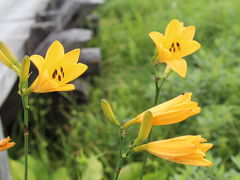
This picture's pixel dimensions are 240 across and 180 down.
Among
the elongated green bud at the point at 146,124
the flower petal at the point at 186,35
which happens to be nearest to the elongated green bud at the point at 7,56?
the elongated green bud at the point at 146,124

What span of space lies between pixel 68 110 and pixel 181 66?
2.07 m

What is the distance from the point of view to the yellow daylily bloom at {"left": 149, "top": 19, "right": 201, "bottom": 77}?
1343 millimetres

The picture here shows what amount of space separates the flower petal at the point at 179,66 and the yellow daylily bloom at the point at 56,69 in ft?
0.98

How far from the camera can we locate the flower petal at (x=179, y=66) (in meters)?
1.28

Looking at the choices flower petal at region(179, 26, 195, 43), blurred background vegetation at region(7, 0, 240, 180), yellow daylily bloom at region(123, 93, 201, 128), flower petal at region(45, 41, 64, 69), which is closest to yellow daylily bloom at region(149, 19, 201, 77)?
flower petal at region(179, 26, 195, 43)

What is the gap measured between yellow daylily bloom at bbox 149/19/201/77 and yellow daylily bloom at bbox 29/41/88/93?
0.31 m

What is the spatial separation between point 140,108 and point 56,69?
2.16 m

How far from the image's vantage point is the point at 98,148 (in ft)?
9.38

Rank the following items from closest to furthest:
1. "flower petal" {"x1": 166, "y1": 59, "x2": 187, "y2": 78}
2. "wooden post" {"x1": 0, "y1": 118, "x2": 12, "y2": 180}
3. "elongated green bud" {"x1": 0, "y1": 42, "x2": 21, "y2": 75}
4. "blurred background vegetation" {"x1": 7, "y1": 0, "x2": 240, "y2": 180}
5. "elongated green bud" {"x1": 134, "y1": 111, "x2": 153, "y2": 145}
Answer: "elongated green bud" {"x1": 134, "y1": 111, "x2": 153, "y2": 145} < "elongated green bud" {"x1": 0, "y1": 42, "x2": 21, "y2": 75} < "flower petal" {"x1": 166, "y1": 59, "x2": 187, "y2": 78} < "wooden post" {"x1": 0, "y1": 118, "x2": 12, "y2": 180} < "blurred background vegetation" {"x1": 7, "y1": 0, "x2": 240, "y2": 180}

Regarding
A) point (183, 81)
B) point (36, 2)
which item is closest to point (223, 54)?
point (183, 81)

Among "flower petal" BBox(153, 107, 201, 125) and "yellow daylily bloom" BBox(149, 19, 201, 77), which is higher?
"yellow daylily bloom" BBox(149, 19, 201, 77)

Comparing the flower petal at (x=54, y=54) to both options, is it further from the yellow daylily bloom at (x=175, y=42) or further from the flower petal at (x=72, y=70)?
the yellow daylily bloom at (x=175, y=42)

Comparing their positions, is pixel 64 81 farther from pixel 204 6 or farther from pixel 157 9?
pixel 157 9

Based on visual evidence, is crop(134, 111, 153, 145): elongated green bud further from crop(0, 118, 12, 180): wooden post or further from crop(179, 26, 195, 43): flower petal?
crop(0, 118, 12, 180): wooden post
